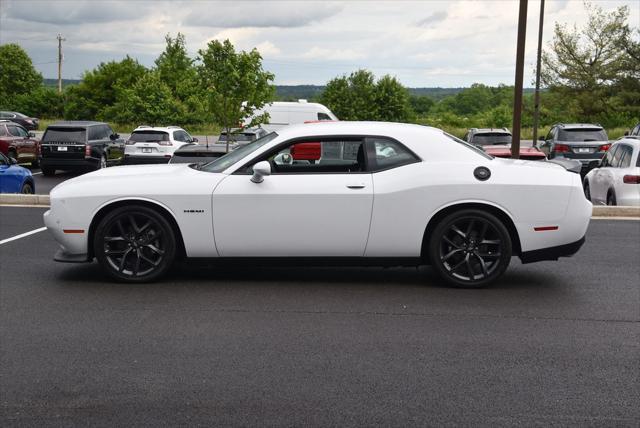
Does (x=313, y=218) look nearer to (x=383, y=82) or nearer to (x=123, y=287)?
(x=123, y=287)

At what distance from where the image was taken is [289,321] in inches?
275

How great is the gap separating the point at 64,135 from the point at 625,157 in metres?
18.7

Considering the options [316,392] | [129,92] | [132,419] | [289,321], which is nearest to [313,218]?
[289,321]

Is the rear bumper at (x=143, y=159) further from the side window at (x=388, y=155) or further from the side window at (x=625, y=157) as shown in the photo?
the side window at (x=388, y=155)

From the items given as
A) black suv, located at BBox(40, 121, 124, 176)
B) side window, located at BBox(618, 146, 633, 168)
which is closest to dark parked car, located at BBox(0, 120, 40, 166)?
black suv, located at BBox(40, 121, 124, 176)

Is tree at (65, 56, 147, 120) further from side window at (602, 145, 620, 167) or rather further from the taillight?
side window at (602, 145, 620, 167)

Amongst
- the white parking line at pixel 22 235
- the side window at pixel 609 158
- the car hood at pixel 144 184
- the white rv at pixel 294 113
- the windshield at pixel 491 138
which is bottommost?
the white parking line at pixel 22 235

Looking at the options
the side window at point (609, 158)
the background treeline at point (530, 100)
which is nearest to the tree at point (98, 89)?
the background treeline at point (530, 100)

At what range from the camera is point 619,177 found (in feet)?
46.5

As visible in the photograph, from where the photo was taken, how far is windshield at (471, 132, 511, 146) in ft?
84.4

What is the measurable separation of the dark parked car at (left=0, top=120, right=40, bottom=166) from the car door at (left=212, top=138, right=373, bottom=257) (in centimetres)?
2281

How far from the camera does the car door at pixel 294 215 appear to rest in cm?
800

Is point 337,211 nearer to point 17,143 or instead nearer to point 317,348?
point 317,348

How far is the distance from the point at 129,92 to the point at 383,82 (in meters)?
19.5
